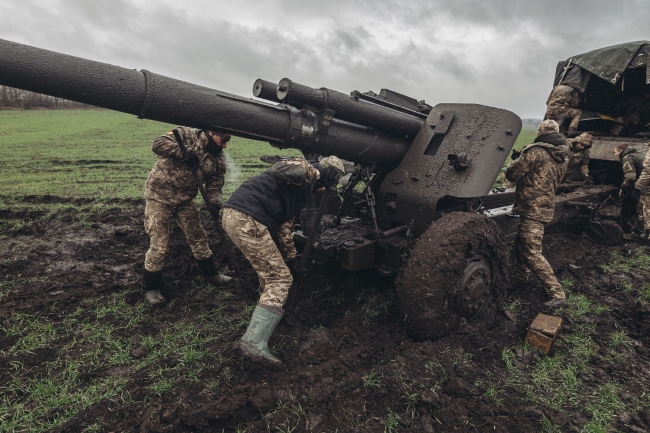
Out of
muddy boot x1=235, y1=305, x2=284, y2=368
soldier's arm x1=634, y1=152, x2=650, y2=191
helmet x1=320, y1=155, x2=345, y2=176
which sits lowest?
muddy boot x1=235, y1=305, x2=284, y2=368

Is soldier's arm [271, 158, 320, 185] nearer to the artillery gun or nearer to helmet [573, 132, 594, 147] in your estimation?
the artillery gun

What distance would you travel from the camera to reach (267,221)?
3486 millimetres

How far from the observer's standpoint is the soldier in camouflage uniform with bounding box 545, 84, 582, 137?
823 centimetres

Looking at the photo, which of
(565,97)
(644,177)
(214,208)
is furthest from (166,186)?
(565,97)

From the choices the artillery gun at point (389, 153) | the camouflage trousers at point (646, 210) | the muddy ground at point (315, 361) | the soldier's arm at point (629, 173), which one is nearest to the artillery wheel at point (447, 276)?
the artillery gun at point (389, 153)

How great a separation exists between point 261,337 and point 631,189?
6836 millimetres

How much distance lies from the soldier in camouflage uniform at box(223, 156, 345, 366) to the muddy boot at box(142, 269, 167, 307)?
1.37 metres

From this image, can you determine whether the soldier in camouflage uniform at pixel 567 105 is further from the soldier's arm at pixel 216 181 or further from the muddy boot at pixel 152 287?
the muddy boot at pixel 152 287

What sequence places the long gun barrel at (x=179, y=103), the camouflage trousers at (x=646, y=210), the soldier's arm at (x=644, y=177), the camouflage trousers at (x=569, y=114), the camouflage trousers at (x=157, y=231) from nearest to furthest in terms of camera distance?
the long gun barrel at (x=179, y=103), the camouflage trousers at (x=157, y=231), the soldier's arm at (x=644, y=177), the camouflage trousers at (x=646, y=210), the camouflage trousers at (x=569, y=114)

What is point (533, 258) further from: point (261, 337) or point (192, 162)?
point (192, 162)

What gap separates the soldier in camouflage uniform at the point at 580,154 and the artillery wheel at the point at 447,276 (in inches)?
A: 198

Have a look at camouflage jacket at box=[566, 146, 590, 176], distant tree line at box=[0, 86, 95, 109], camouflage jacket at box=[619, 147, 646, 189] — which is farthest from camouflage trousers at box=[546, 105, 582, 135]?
distant tree line at box=[0, 86, 95, 109]

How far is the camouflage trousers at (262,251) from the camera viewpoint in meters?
3.38

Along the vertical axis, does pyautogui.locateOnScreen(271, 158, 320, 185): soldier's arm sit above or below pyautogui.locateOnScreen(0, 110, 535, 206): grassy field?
above
